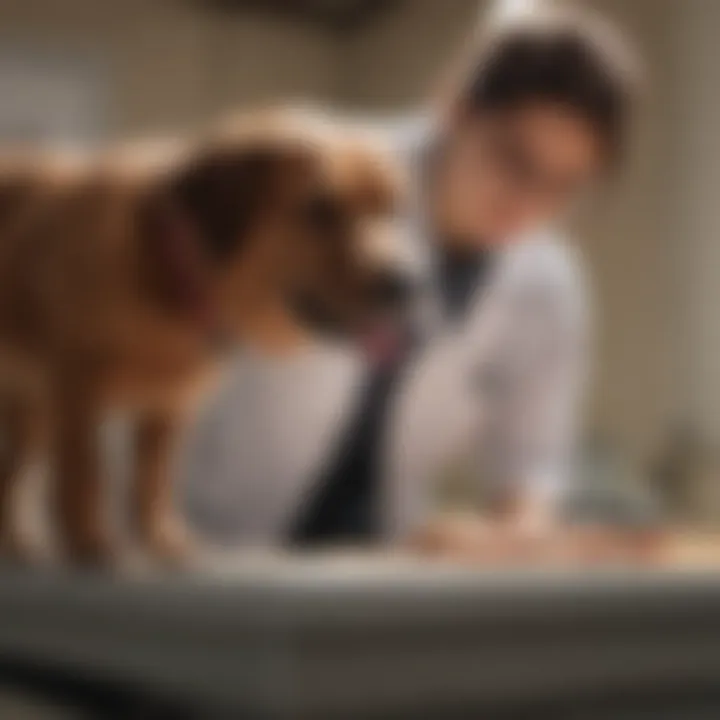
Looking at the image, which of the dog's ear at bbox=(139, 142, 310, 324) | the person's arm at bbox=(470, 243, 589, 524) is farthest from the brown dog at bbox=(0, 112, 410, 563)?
the person's arm at bbox=(470, 243, 589, 524)

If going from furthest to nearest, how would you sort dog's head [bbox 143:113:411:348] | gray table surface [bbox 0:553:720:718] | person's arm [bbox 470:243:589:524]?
person's arm [bbox 470:243:589:524], dog's head [bbox 143:113:411:348], gray table surface [bbox 0:553:720:718]

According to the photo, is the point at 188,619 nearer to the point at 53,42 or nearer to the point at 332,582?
the point at 332,582

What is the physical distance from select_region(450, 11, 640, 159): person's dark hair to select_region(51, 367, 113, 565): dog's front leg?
259 millimetres

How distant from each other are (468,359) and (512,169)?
0.11m

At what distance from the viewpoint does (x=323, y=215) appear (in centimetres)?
63

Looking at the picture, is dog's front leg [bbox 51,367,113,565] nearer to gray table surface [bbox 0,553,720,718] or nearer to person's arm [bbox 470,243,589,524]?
gray table surface [bbox 0,553,720,718]

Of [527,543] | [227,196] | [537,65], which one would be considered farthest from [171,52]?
[527,543]

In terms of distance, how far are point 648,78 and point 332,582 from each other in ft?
1.25

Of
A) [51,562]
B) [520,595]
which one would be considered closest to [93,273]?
[51,562]

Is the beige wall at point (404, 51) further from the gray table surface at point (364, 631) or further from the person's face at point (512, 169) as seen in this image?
the gray table surface at point (364, 631)

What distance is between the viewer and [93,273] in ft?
2.07

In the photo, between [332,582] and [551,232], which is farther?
[551,232]

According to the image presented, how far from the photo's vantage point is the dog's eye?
0.63m

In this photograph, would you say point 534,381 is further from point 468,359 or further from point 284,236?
point 284,236
